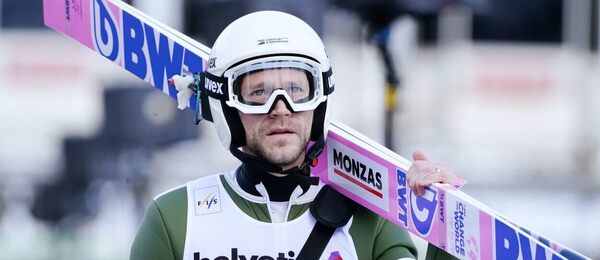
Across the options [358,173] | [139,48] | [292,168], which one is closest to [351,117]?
[139,48]

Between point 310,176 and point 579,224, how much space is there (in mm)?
7777

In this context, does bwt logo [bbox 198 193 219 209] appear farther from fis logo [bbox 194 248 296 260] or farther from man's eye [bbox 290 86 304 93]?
man's eye [bbox 290 86 304 93]

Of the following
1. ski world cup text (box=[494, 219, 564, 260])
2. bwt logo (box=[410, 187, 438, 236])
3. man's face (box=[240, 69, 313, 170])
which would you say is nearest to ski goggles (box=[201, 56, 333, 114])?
man's face (box=[240, 69, 313, 170])

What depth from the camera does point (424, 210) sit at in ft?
13.6

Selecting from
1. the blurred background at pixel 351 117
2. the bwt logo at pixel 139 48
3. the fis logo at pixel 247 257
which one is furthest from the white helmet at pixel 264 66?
the blurred background at pixel 351 117

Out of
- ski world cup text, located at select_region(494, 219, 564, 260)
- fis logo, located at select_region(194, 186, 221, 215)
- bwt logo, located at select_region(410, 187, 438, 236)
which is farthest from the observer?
fis logo, located at select_region(194, 186, 221, 215)

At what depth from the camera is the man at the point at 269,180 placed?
418 centimetres

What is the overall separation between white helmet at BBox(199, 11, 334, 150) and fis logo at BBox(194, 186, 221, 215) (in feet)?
0.53

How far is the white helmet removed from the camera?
4.18 metres

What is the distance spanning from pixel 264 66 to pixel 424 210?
571 mm

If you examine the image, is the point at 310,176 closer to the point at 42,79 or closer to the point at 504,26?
the point at 42,79

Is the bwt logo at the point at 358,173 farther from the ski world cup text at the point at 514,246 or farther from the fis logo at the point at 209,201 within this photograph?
the ski world cup text at the point at 514,246

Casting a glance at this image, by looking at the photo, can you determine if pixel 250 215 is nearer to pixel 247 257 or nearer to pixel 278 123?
pixel 247 257

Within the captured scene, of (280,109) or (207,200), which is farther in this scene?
(207,200)
